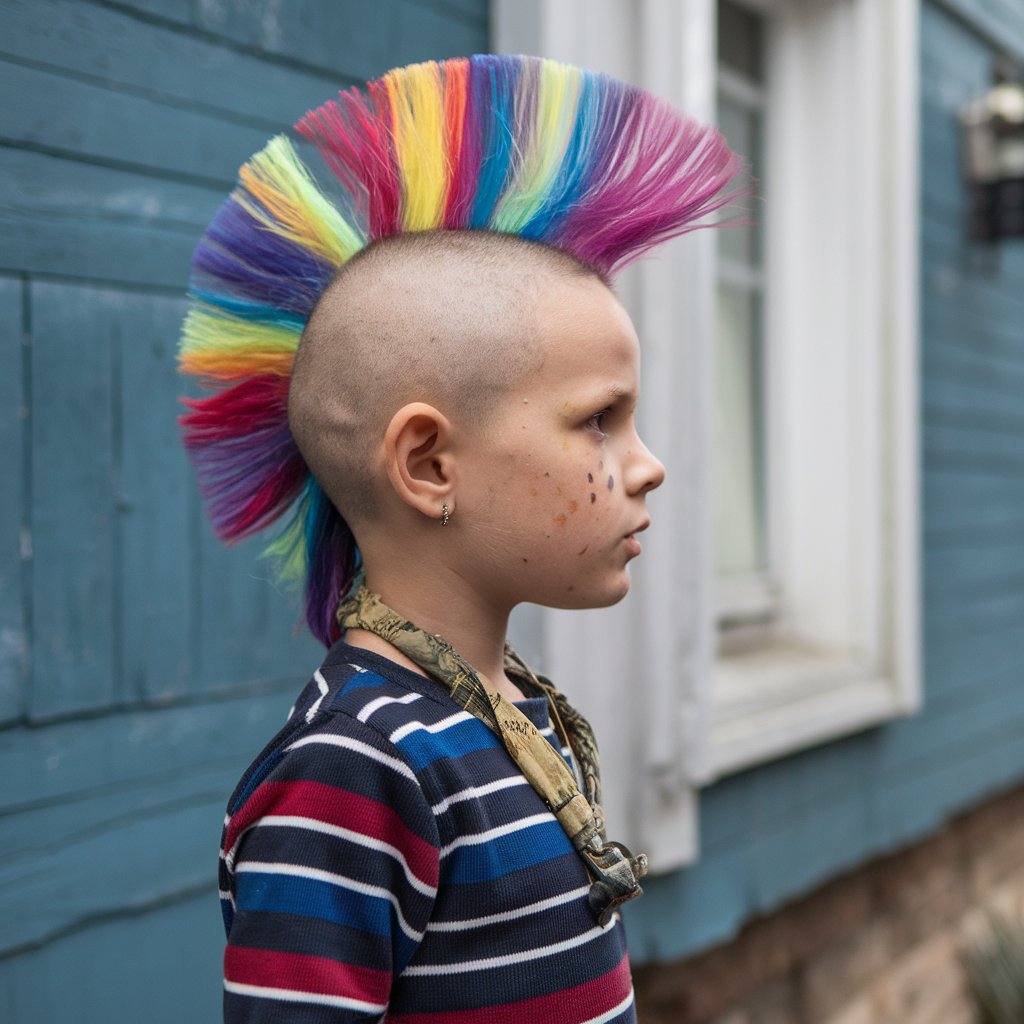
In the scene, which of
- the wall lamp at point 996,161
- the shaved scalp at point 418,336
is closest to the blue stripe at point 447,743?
the shaved scalp at point 418,336

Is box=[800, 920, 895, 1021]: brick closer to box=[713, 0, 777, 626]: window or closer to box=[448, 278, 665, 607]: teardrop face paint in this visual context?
box=[713, 0, 777, 626]: window

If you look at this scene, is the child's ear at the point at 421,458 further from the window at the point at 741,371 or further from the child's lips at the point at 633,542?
the window at the point at 741,371

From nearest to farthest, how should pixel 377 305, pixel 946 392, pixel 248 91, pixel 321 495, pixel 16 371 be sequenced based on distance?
pixel 377 305, pixel 321 495, pixel 16 371, pixel 248 91, pixel 946 392

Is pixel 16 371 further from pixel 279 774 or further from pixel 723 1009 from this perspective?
pixel 723 1009


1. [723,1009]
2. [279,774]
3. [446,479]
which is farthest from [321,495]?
[723,1009]

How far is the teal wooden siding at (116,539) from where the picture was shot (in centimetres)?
164

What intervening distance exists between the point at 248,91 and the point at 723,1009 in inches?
101

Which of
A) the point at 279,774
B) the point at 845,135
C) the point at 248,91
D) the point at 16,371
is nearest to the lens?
the point at 279,774

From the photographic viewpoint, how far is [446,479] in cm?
108

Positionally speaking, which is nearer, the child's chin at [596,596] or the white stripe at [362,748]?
the white stripe at [362,748]

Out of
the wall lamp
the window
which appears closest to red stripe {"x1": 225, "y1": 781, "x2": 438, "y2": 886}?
the window

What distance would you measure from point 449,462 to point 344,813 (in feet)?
1.03

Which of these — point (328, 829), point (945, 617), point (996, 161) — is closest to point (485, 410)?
point (328, 829)

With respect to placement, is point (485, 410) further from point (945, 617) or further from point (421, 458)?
point (945, 617)
